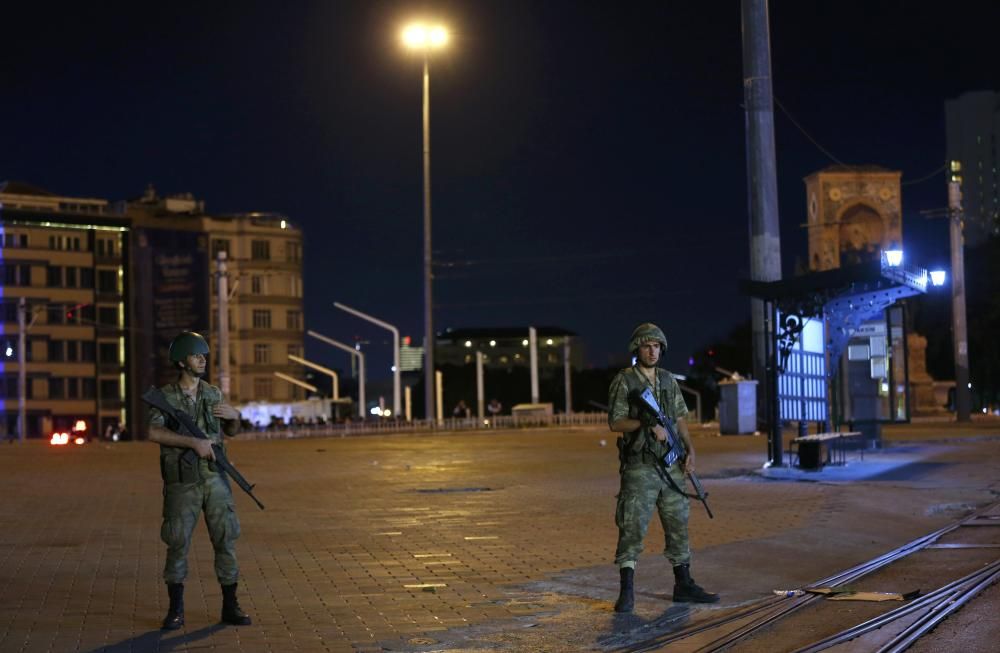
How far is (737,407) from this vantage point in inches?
1656

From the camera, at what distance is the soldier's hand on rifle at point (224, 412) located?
9.13 metres

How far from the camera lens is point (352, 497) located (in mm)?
19719

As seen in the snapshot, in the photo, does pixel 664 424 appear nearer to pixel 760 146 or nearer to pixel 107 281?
pixel 760 146

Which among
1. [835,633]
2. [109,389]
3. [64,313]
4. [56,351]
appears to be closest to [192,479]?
[835,633]

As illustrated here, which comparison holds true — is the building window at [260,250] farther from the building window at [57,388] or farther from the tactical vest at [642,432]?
the tactical vest at [642,432]

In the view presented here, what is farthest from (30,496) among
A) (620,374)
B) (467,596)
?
(620,374)

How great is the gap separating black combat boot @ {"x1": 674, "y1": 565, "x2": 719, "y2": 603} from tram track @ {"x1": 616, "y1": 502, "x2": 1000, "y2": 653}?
27 centimetres

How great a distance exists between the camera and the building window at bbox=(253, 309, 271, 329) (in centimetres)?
10569

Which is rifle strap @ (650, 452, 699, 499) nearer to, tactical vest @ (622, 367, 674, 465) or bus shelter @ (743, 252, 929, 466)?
tactical vest @ (622, 367, 674, 465)

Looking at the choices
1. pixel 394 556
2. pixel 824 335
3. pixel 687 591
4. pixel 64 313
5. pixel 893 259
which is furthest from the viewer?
pixel 64 313

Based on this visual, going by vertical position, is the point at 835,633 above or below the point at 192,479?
below

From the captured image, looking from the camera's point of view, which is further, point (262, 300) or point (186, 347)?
point (262, 300)

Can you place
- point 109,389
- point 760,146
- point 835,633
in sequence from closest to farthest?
point 835,633, point 760,146, point 109,389

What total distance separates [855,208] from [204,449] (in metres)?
62.3
